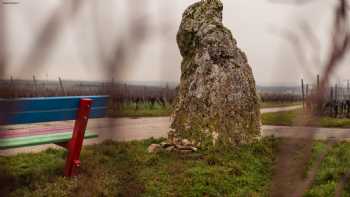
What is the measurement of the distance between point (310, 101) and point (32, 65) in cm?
41

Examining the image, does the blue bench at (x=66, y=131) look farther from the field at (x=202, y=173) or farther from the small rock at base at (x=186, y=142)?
the small rock at base at (x=186, y=142)

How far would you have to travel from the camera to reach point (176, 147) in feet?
21.7

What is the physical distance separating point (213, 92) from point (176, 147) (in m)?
0.95

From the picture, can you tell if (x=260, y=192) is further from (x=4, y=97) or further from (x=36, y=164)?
(x=4, y=97)

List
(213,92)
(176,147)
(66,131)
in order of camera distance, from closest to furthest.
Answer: (66,131) → (176,147) → (213,92)

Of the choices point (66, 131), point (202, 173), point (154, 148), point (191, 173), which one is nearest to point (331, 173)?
point (202, 173)

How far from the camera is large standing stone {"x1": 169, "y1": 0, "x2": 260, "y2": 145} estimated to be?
7.08 m

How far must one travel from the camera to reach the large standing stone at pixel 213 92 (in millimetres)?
7078

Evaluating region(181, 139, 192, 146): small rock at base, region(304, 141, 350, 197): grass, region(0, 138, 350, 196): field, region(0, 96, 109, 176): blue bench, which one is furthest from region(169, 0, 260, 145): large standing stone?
region(0, 96, 109, 176): blue bench

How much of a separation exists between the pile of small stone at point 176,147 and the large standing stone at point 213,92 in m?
0.18

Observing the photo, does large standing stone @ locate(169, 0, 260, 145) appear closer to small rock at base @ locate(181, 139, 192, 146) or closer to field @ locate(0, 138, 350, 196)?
small rock at base @ locate(181, 139, 192, 146)

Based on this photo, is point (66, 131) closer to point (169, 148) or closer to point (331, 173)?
point (169, 148)

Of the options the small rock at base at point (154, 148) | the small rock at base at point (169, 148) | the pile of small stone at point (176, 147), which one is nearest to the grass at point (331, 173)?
the pile of small stone at point (176, 147)

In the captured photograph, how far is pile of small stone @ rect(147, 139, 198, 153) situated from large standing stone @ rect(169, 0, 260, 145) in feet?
0.58
